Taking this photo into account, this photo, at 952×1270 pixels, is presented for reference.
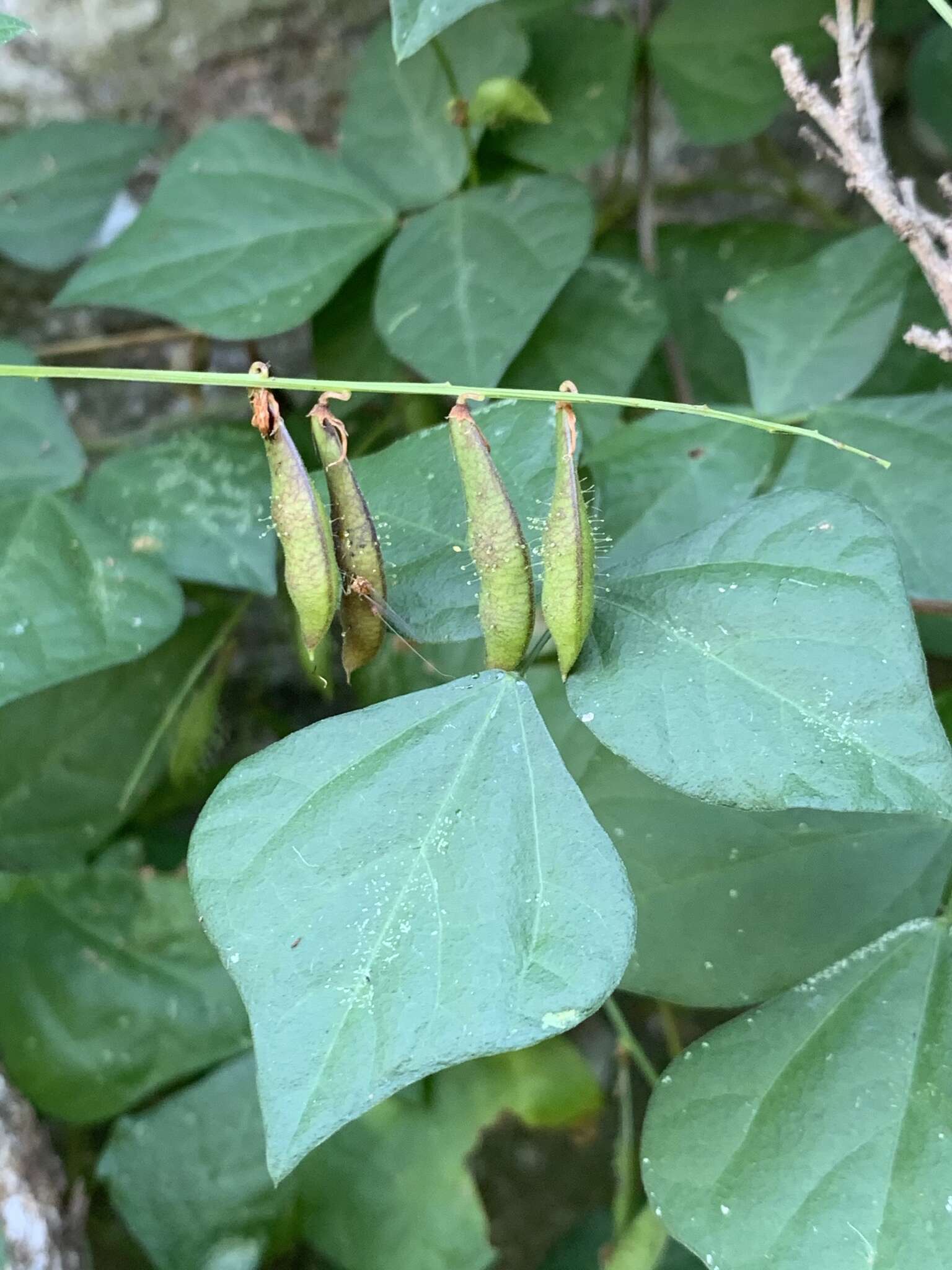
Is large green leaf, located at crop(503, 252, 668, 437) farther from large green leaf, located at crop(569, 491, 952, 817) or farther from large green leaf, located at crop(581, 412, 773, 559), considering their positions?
large green leaf, located at crop(569, 491, 952, 817)

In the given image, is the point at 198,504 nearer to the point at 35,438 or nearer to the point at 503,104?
the point at 35,438

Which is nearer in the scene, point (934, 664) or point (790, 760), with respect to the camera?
point (790, 760)

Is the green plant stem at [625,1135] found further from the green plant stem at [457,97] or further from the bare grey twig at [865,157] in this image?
the green plant stem at [457,97]

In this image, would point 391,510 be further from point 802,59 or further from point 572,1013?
point 802,59

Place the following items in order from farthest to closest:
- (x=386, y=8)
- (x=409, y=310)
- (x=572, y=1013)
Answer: (x=386, y=8) < (x=409, y=310) < (x=572, y=1013)

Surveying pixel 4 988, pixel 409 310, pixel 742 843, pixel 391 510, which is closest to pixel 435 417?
pixel 409 310

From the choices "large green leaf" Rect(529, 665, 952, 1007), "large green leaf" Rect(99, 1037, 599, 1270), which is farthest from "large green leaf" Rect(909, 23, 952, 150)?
"large green leaf" Rect(99, 1037, 599, 1270)

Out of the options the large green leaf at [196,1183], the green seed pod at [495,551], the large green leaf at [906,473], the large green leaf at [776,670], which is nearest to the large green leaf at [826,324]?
the large green leaf at [906,473]
